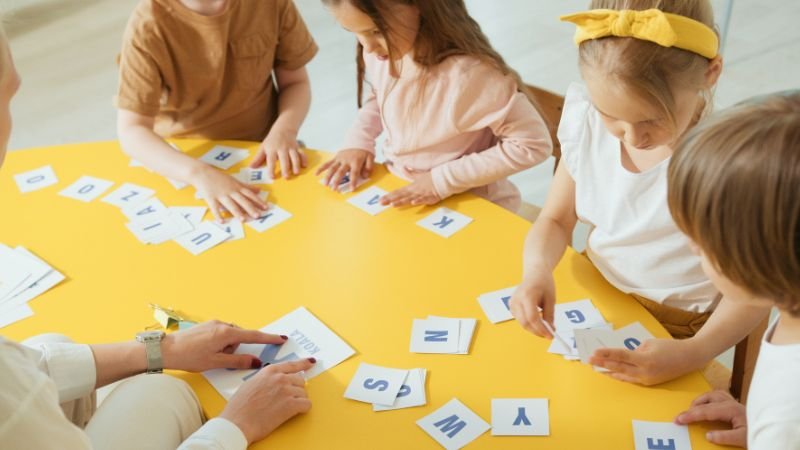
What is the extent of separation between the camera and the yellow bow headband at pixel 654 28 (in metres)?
1.36

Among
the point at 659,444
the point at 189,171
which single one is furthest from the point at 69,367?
the point at 659,444

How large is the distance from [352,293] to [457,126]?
613mm

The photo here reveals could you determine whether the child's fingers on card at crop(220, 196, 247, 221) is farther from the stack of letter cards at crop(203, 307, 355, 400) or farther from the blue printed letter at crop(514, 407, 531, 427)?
the blue printed letter at crop(514, 407, 531, 427)

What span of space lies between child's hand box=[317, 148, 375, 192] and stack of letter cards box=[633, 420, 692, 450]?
957 mm

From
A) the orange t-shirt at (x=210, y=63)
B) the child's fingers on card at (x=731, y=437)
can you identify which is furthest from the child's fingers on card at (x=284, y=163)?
the child's fingers on card at (x=731, y=437)

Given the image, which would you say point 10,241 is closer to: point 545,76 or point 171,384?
point 171,384

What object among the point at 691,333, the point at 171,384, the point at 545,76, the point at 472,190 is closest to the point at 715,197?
the point at 691,333

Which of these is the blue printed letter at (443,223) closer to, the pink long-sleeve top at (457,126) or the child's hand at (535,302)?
the pink long-sleeve top at (457,126)

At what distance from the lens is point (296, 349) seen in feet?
5.10

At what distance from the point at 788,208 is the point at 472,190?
4.07 feet

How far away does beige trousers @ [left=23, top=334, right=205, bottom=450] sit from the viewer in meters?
1.35

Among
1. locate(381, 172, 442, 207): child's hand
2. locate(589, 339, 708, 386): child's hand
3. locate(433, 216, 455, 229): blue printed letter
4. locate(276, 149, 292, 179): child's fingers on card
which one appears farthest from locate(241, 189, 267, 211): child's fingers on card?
locate(589, 339, 708, 386): child's hand

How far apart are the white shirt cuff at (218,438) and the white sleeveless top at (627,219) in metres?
0.82

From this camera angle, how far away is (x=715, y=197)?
1.03m
